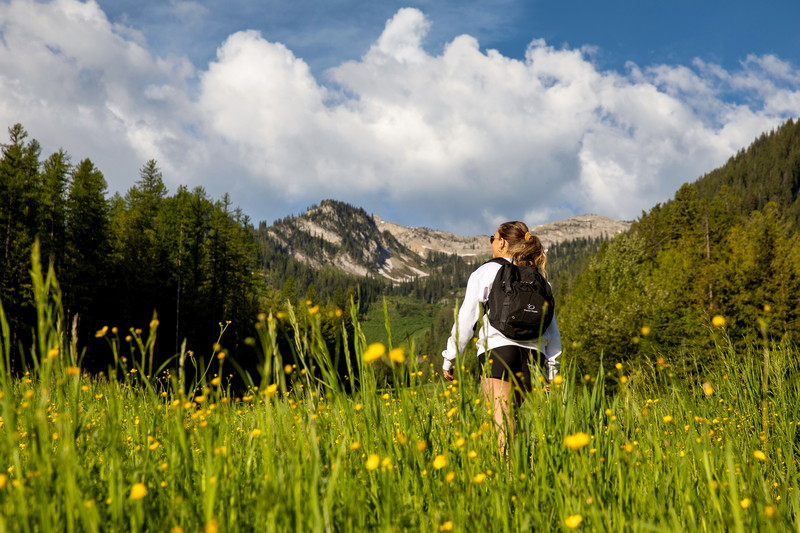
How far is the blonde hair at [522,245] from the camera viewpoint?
4.30 metres

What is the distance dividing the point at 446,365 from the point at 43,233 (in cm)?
3046

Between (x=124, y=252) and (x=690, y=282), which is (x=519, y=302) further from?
(x=124, y=252)

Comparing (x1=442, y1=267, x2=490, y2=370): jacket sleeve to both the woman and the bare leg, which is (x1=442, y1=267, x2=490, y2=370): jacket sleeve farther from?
the bare leg

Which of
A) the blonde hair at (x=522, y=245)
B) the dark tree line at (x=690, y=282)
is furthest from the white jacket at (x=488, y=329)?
the dark tree line at (x=690, y=282)

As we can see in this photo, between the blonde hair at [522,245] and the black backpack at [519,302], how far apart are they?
26cm

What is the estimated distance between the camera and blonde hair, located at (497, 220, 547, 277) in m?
4.30

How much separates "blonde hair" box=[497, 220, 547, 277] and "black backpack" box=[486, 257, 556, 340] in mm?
265

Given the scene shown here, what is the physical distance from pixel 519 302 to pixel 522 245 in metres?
0.69

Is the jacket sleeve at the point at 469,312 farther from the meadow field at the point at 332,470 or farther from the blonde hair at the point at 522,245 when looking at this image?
the meadow field at the point at 332,470


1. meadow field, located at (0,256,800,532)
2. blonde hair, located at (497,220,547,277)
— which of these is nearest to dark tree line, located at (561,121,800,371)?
blonde hair, located at (497,220,547,277)

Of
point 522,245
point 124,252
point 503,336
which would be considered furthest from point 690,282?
point 124,252

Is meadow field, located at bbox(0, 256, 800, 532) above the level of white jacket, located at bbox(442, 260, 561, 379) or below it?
below

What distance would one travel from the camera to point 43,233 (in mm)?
26672

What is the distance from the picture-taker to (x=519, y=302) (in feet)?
12.6
